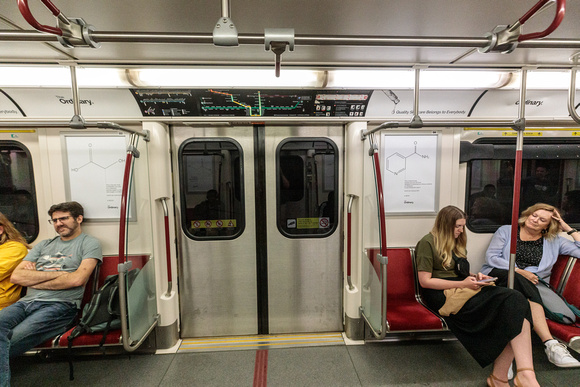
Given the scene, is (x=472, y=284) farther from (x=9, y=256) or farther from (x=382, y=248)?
(x=9, y=256)

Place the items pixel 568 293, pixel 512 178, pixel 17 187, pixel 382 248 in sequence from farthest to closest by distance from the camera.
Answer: pixel 512 178 → pixel 17 187 → pixel 568 293 → pixel 382 248

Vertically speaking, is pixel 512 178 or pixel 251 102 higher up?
pixel 251 102

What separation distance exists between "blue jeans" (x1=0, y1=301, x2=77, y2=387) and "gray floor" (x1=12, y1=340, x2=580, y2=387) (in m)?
0.50

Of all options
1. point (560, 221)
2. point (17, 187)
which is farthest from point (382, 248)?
point (17, 187)

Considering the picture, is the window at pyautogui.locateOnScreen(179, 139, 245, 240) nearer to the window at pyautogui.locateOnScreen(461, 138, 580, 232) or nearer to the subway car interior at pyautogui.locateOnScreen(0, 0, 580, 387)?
the subway car interior at pyautogui.locateOnScreen(0, 0, 580, 387)

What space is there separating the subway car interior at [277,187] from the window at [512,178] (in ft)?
0.08

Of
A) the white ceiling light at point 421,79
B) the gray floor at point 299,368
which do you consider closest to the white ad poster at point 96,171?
the gray floor at point 299,368

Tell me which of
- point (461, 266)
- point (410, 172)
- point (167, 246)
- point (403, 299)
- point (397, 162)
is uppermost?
point (397, 162)

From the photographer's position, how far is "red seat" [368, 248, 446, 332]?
8.01 feet

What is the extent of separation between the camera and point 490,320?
2.17 m

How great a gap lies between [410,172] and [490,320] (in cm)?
153

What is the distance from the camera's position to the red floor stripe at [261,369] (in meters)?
2.43

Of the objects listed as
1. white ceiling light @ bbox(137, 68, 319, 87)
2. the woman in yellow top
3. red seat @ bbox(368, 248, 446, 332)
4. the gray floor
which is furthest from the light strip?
the gray floor

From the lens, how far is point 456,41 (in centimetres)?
135
